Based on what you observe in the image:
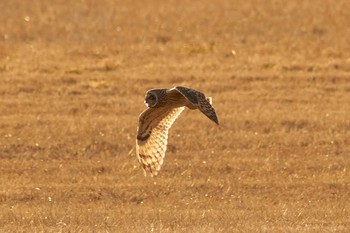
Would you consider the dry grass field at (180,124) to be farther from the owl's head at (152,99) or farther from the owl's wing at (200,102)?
the owl's wing at (200,102)

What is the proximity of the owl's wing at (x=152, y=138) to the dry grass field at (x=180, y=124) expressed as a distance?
49 cm

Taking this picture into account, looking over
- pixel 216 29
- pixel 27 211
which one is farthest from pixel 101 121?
pixel 216 29

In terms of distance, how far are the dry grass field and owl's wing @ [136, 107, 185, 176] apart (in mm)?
493

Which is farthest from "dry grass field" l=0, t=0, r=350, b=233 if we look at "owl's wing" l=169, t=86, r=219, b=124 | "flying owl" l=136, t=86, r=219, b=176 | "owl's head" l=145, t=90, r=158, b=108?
"owl's wing" l=169, t=86, r=219, b=124

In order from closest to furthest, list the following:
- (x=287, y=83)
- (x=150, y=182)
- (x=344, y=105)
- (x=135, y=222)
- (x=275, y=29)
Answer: (x=135, y=222) → (x=150, y=182) → (x=344, y=105) → (x=287, y=83) → (x=275, y=29)

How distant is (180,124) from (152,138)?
14.1 feet

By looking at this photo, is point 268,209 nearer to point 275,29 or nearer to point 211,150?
point 211,150

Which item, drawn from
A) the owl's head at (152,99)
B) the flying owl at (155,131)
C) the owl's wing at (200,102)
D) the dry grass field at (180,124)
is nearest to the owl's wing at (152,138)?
the flying owl at (155,131)

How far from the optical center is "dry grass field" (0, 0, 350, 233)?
1206 centimetres

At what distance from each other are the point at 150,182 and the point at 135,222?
179cm

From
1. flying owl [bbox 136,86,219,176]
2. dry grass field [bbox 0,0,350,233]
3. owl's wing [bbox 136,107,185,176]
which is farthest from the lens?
dry grass field [bbox 0,0,350,233]

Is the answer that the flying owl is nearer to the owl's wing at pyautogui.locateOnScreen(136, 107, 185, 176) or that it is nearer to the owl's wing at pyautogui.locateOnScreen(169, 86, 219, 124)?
the owl's wing at pyautogui.locateOnScreen(136, 107, 185, 176)

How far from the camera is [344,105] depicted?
56.3ft

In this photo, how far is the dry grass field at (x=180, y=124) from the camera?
12.1 meters
